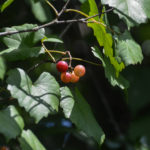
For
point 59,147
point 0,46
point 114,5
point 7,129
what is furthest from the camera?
point 59,147

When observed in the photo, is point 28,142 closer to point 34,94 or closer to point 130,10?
point 34,94

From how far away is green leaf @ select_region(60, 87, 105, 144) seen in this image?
4.40 ft

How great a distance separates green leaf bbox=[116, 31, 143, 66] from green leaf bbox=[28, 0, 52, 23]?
59 centimetres

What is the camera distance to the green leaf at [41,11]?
1904 millimetres

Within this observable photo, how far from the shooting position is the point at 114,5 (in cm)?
138

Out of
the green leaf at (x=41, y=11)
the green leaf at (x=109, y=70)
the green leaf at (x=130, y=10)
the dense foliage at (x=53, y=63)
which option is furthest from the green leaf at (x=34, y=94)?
the green leaf at (x=41, y=11)

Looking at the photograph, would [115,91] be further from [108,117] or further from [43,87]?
[43,87]

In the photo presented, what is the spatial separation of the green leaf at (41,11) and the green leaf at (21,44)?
0.53 metres

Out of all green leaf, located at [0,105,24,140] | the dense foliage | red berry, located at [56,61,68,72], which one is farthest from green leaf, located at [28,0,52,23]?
green leaf, located at [0,105,24,140]

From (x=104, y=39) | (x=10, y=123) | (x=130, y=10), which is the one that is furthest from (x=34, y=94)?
(x=130, y=10)

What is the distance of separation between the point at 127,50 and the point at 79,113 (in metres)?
0.28

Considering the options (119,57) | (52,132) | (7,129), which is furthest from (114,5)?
(52,132)

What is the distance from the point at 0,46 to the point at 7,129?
48 cm

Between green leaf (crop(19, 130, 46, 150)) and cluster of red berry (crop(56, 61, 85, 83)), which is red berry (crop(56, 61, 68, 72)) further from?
green leaf (crop(19, 130, 46, 150))
